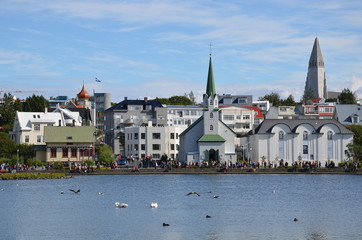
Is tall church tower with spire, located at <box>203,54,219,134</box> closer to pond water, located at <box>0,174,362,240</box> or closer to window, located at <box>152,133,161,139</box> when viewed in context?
window, located at <box>152,133,161,139</box>

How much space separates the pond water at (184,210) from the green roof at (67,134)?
32.5 meters

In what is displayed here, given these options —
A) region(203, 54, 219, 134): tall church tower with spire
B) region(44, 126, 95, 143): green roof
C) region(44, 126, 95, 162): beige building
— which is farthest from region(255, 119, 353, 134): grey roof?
region(44, 126, 95, 162): beige building

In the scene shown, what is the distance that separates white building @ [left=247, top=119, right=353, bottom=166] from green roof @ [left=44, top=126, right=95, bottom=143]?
2763cm

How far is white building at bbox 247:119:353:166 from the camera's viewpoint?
129m

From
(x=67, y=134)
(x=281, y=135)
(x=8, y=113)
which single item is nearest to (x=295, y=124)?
(x=281, y=135)

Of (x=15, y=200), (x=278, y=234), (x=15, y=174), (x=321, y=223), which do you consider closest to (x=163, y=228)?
(x=278, y=234)

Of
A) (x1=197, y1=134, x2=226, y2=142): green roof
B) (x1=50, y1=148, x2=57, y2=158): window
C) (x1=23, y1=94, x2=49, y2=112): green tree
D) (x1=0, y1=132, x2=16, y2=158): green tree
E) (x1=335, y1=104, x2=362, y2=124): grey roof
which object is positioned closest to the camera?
(x1=0, y1=132, x2=16, y2=158): green tree

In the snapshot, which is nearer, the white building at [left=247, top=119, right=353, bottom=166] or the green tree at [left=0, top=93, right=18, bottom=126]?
the white building at [left=247, top=119, right=353, bottom=166]

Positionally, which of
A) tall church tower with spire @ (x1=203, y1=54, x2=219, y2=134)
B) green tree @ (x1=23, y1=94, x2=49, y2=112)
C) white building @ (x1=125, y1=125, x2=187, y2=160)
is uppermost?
green tree @ (x1=23, y1=94, x2=49, y2=112)

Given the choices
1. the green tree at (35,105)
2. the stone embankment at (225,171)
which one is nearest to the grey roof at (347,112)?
the stone embankment at (225,171)

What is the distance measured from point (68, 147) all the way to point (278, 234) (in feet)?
282

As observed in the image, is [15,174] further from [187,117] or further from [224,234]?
[187,117]

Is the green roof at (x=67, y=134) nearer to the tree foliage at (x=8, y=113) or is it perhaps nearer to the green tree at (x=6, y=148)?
the green tree at (x=6, y=148)

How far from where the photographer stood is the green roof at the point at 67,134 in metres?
130
